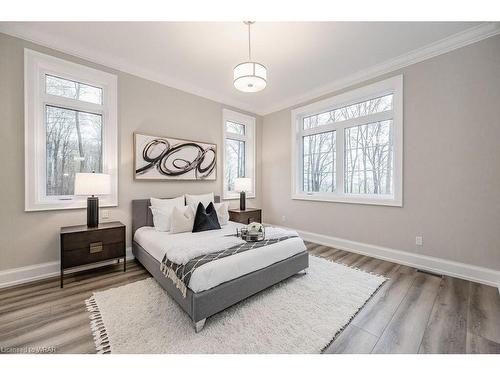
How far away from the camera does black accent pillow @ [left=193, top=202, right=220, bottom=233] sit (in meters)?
2.86

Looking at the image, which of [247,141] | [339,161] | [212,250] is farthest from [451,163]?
[247,141]

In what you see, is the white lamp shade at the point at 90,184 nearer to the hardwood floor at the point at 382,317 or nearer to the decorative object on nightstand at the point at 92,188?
the decorative object on nightstand at the point at 92,188

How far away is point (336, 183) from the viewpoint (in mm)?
3869

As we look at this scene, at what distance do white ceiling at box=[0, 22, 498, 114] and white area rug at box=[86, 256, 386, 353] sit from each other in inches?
115

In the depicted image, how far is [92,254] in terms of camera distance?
2.51m

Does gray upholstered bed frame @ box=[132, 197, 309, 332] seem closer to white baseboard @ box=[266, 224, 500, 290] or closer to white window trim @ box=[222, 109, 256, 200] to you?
white baseboard @ box=[266, 224, 500, 290]

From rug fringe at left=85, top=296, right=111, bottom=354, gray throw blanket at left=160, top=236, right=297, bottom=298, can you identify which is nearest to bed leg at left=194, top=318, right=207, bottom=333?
gray throw blanket at left=160, top=236, right=297, bottom=298

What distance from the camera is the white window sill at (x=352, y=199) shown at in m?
3.13

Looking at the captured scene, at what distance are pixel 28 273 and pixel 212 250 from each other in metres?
2.30

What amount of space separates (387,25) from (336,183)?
7.55 ft

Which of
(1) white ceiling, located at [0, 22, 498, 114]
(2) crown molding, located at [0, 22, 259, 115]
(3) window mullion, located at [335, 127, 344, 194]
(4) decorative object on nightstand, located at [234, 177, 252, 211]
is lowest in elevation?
(4) decorative object on nightstand, located at [234, 177, 252, 211]

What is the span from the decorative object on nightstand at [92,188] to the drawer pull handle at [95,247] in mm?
237

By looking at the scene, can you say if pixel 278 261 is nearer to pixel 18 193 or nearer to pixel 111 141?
pixel 111 141

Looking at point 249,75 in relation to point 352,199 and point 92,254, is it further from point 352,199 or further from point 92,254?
point 92,254
